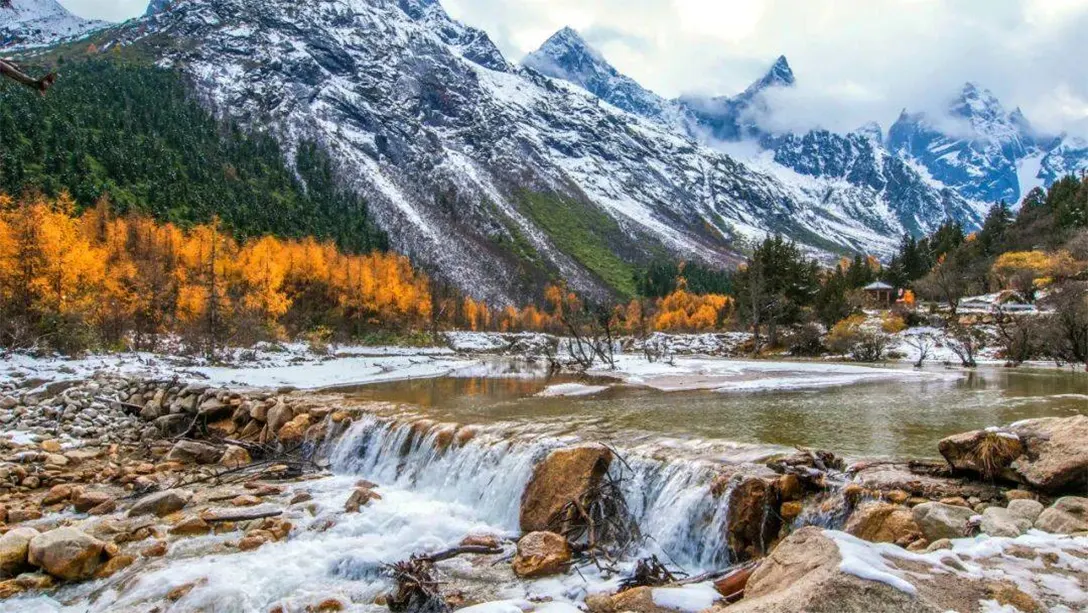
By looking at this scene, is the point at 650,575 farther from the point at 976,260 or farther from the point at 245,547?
the point at 976,260

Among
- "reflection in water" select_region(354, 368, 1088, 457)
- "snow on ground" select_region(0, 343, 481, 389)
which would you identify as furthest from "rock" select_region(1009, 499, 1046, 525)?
"snow on ground" select_region(0, 343, 481, 389)

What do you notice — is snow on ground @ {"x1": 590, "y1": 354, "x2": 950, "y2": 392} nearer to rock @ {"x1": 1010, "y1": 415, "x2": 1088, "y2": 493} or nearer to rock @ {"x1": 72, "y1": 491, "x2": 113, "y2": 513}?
rock @ {"x1": 1010, "y1": 415, "x2": 1088, "y2": 493}

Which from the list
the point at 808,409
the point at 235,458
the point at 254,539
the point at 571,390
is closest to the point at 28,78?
the point at 254,539

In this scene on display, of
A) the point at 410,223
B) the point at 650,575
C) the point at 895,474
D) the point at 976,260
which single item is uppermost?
the point at 410,223

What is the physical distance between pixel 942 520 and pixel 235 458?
19.2m

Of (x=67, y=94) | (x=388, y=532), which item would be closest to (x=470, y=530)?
(x=388, y=532)

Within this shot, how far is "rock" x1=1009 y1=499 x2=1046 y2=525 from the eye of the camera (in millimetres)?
7957

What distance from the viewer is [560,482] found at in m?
12.6

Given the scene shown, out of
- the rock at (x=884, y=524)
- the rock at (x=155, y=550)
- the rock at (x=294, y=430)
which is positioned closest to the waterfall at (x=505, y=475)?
the rock at (x=294, y=430)

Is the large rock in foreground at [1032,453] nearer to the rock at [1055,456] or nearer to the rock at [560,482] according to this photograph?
the rock at [1055,456]

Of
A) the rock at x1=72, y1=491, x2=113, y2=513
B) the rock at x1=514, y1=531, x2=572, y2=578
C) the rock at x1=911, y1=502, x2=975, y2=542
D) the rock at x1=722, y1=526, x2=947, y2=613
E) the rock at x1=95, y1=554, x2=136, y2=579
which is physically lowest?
the rock at x1=95, y1=554, x2=136, y2=579

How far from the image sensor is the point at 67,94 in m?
132

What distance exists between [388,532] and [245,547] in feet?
9.41

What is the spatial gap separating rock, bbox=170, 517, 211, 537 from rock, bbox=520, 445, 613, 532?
23.1 feet
